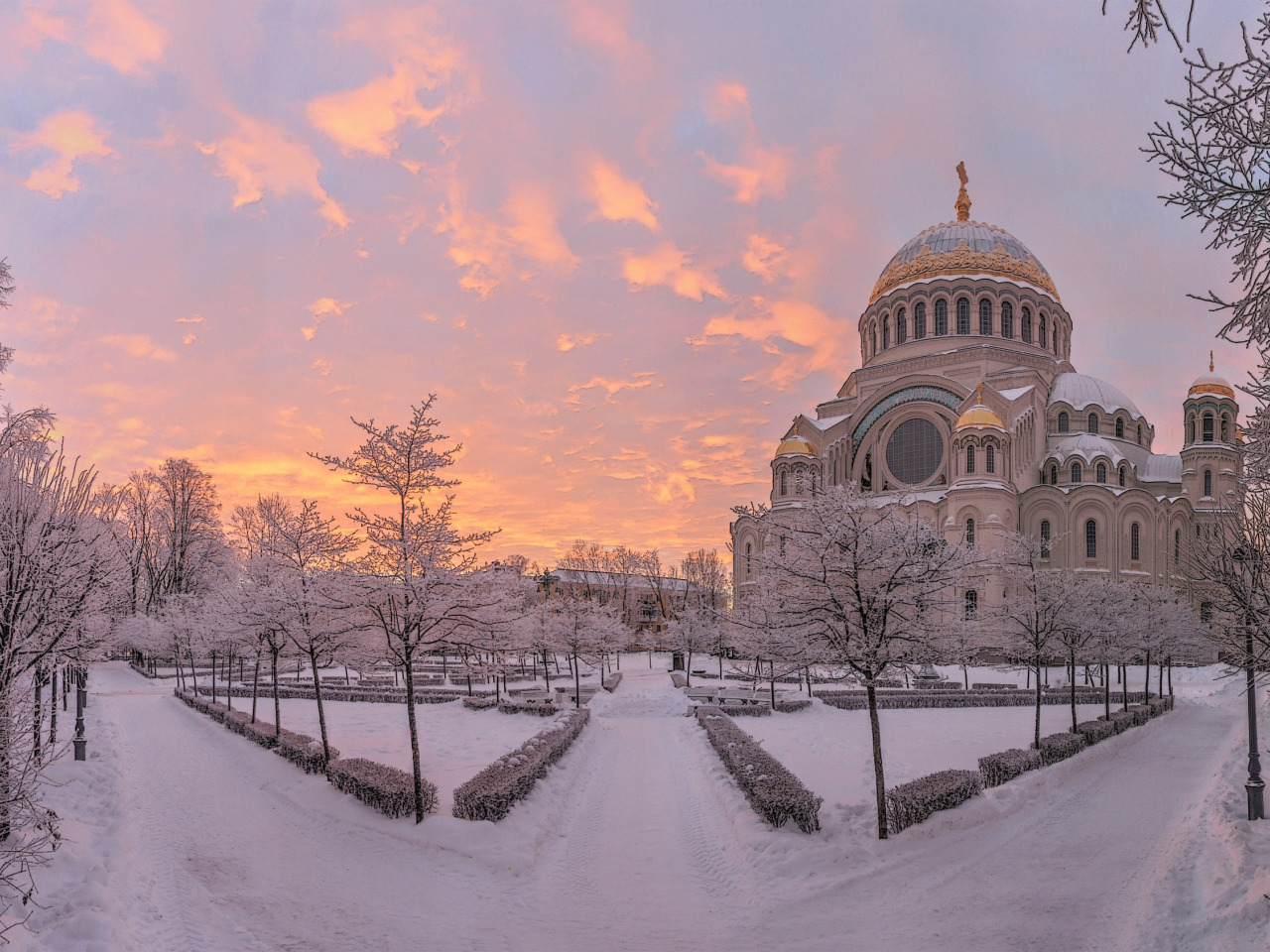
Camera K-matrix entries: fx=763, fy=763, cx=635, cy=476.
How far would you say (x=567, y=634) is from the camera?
111 feet

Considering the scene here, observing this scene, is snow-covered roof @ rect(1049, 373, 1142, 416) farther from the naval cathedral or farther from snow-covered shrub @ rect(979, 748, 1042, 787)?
snow-covered shrub @ rect(979, 748, 1042, 787)

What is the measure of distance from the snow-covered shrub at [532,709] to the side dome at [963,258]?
163ft

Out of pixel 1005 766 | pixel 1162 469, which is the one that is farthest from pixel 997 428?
pixel 1005 766

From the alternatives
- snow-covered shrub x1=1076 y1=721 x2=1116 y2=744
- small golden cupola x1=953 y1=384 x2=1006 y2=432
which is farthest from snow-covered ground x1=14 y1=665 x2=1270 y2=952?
small golden cupola x1=953 y1=384 x2=1006 y2=432

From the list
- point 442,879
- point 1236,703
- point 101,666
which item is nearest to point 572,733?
point 442,879

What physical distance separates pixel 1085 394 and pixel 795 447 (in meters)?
22.5

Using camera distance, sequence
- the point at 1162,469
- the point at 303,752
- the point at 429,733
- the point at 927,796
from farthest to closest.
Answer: the point at 1162,469
the point at 429,733
the point at 303,752
the point at 927,796

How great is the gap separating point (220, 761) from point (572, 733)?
28.3 ft

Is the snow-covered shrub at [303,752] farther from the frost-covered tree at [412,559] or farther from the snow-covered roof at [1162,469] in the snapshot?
the snow-covered roof at [1162,469]

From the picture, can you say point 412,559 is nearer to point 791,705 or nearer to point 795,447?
point 791,705

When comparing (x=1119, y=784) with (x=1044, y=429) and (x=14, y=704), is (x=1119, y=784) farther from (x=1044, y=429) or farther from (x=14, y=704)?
(x=1044, y=429)

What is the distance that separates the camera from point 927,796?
1199cm

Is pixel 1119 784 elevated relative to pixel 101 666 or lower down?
elevated

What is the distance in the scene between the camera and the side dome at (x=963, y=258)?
61.0 meters
